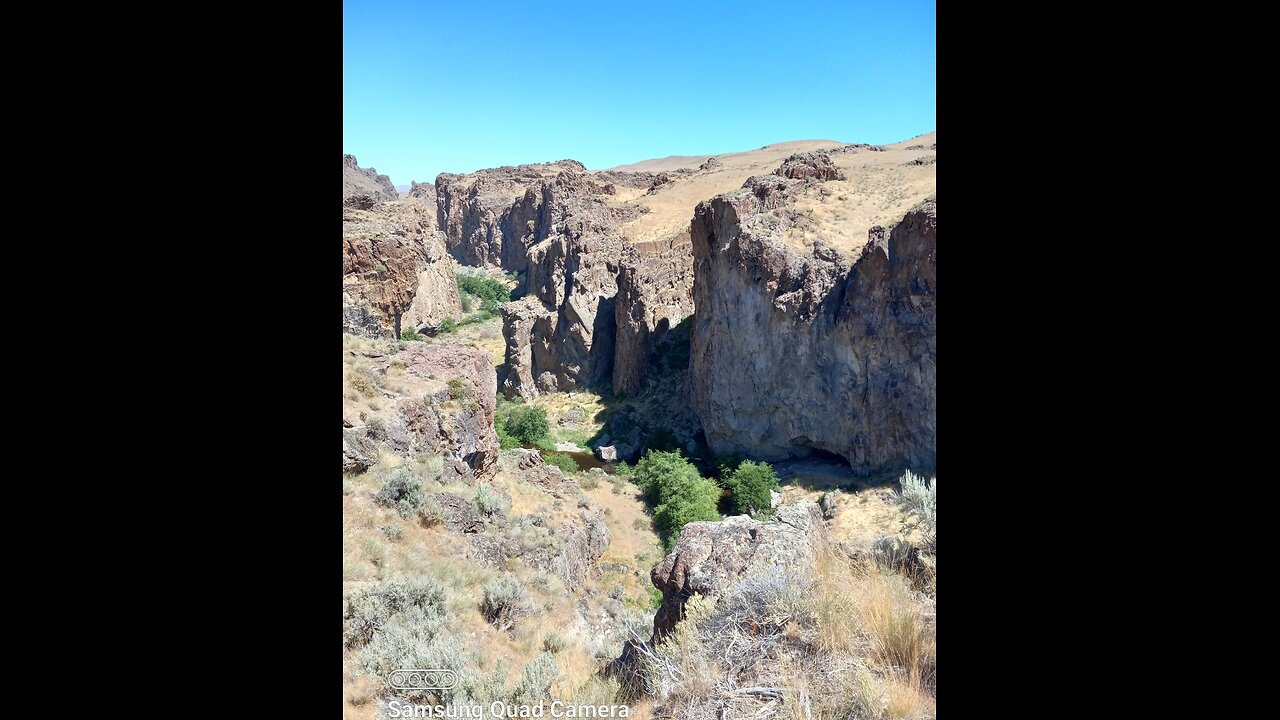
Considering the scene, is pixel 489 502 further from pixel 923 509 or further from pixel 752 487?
pixel 752 487

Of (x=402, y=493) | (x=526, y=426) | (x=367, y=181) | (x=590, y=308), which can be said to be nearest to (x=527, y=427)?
(x=526, y=426)

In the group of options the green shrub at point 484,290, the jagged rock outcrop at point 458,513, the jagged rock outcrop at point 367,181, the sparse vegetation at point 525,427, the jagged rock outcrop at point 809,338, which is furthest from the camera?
the jagged rock outcrop at point 367,181

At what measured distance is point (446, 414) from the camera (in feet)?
33.7

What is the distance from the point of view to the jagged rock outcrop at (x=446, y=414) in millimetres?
9414

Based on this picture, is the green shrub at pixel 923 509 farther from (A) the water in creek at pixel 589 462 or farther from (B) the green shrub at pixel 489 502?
(A) the water in creek at pixel 589 462

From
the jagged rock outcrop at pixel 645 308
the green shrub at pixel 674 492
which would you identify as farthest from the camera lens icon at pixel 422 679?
the jagged rock outcrop at pixel 645 308

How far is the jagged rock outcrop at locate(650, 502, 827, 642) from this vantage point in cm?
464

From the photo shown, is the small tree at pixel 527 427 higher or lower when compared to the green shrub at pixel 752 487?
higher

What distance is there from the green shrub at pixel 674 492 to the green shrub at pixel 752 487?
2.31ft

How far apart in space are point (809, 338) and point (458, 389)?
45.6ft
